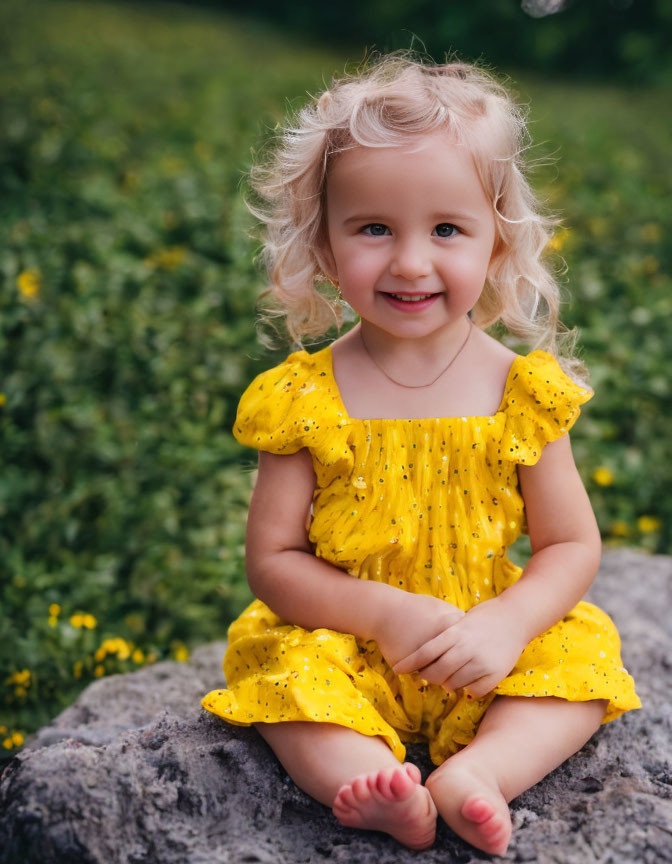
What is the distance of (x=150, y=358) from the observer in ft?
11.0

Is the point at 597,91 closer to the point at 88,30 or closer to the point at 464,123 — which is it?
the point at 88,30

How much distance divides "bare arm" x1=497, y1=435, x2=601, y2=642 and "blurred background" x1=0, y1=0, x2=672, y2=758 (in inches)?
26.0

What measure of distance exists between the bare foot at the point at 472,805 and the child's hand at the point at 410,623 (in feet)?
0.66

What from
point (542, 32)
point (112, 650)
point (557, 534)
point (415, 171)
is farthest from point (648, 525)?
point (542, 32)

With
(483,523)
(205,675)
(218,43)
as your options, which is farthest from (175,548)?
(218,43)

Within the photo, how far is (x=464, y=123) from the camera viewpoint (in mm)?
1656

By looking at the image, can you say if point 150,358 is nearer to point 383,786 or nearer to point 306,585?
point 306,585

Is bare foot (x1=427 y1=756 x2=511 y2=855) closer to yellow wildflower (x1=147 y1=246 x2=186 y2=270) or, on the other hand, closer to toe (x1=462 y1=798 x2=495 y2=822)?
toe (x1=462 y1=798 x2=495 y2=822)

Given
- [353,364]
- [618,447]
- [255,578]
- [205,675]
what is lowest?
[205,675]

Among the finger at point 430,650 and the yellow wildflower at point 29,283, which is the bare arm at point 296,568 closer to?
the finger at point 430,650

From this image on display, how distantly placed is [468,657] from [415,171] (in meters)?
0.80

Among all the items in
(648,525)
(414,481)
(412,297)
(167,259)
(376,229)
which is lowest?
(648,525)

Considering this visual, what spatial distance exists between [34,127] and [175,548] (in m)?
2.90

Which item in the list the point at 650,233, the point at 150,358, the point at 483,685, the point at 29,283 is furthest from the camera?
the point at 650,233
